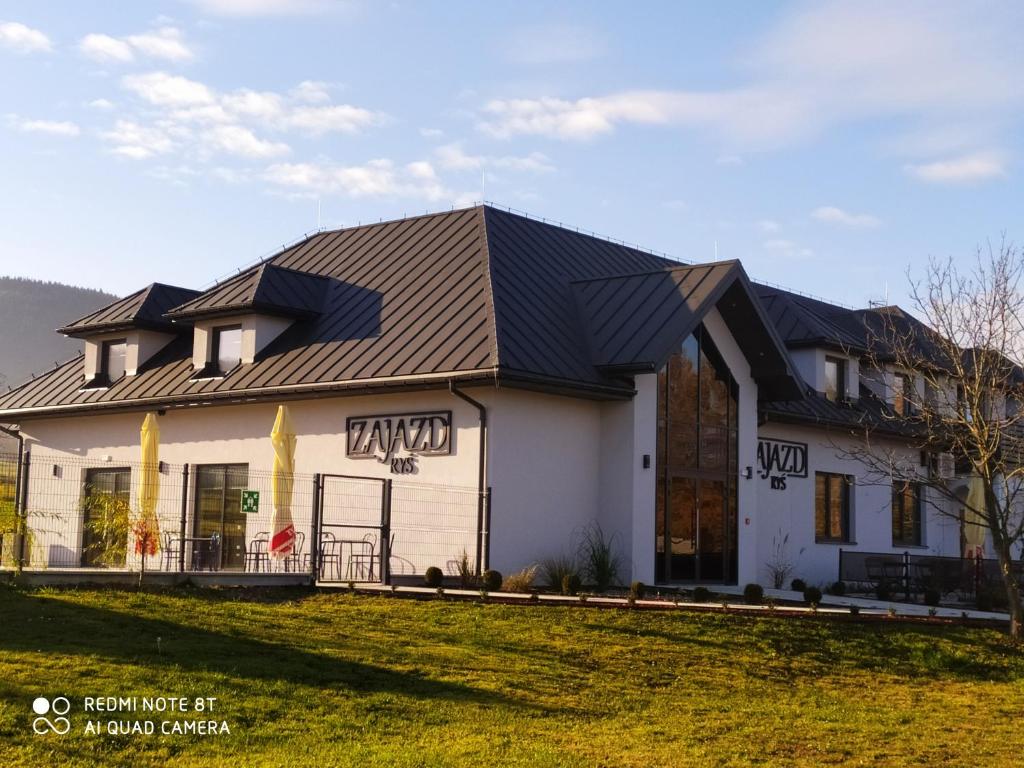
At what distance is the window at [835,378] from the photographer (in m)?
29.9

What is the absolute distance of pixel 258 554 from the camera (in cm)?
2122

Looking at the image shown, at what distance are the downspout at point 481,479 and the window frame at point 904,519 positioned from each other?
14.3 metres

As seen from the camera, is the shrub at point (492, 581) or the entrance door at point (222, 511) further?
the entrance door at point (222, 511)

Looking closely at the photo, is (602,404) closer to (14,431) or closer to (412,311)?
(412,311)

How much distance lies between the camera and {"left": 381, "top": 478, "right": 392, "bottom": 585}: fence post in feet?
64.2

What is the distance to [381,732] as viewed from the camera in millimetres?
10039

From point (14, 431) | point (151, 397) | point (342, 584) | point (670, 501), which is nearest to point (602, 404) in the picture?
point (670, 501)

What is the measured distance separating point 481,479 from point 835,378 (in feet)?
42.7

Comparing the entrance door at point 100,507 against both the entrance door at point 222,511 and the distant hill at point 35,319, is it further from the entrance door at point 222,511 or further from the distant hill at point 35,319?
the distant hill at point 35,319

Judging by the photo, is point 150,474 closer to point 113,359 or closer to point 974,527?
point 113,359

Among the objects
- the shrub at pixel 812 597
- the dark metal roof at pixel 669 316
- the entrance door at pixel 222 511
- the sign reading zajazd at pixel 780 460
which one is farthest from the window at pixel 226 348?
the shrub at pixel 812 597

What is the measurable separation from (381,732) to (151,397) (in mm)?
16619

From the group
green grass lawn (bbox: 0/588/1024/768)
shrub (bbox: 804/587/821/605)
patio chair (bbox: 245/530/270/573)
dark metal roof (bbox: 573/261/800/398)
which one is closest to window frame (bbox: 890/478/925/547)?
dark metal roof (bbox: 573/261/800/398)

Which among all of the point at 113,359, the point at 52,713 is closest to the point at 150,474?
the point at 113,359
